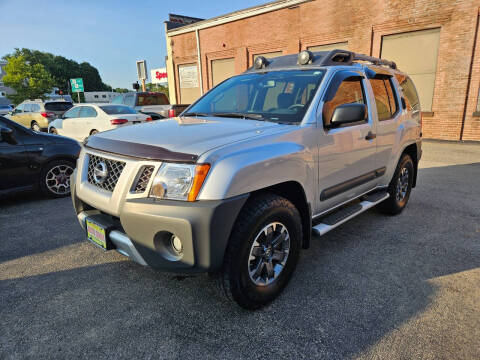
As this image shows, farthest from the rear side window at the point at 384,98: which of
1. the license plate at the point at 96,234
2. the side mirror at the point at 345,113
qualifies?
the license plate at the point at 96,234

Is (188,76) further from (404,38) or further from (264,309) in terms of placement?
(264,309)

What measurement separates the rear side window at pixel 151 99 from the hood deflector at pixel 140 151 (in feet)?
35.9

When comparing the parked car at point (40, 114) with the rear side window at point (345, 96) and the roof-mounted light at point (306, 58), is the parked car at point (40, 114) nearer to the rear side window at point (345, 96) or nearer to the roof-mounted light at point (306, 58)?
the roof-mounted light at point (306, 58)

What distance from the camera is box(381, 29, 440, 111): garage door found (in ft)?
37.4

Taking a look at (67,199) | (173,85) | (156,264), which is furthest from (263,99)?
(173,85)

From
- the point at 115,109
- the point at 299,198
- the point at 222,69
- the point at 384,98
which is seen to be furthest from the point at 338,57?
the point at 222,69

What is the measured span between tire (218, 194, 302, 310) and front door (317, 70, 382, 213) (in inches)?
22.0

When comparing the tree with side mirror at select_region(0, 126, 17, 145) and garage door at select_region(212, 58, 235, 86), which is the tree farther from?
side mirror at select_region(0, 126, 17, 145)

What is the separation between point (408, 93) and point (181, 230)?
159 inches

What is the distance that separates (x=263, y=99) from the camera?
10.7 ft

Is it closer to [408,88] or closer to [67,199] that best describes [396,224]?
[408,88]

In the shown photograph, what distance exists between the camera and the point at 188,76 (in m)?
20.5

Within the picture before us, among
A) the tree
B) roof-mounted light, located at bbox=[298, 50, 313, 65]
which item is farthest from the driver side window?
the tree

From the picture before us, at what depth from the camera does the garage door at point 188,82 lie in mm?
20109
